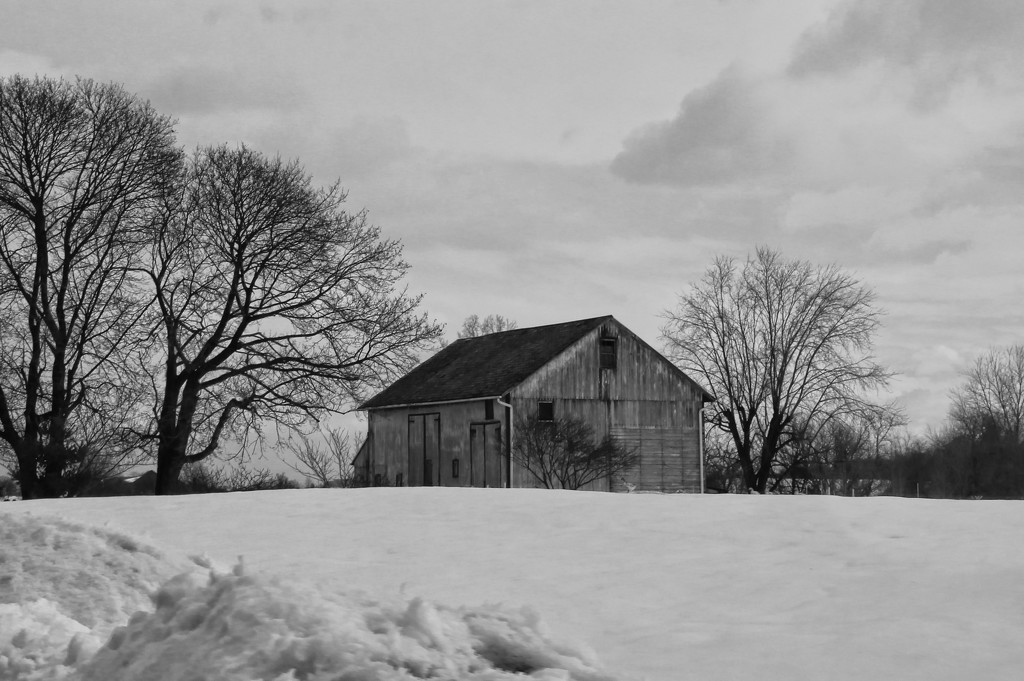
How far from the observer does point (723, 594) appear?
3.90m

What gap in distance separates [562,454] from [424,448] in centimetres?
718

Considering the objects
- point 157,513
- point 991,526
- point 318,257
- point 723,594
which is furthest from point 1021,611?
point 318,257

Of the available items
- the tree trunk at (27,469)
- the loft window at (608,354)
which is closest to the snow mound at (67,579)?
the tree trunk at (27,469)

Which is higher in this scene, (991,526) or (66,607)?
(991,526)

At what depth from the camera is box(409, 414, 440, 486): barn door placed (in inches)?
1398

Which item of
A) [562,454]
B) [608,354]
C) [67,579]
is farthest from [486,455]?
[67,579]

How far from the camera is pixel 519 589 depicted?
4.29 metres

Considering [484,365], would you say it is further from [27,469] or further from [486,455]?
[27,469]

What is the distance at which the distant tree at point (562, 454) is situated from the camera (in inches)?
1193

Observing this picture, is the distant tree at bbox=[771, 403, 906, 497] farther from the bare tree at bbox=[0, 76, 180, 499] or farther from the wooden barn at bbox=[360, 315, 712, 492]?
the bare tree at bbox=[0, 76, 180, 499]

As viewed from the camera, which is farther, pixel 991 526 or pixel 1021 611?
pixel 991 526

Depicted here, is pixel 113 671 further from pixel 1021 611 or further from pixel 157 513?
pixel 157 513

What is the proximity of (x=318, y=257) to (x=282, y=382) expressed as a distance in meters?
3.02

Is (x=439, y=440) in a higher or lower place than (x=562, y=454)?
higher
